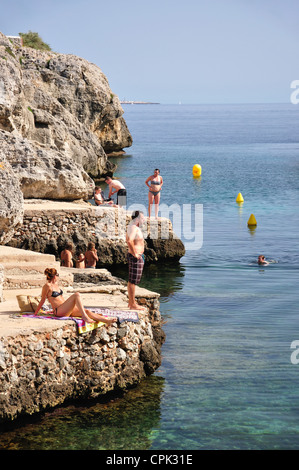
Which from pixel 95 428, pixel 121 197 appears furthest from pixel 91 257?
pixel 95 428

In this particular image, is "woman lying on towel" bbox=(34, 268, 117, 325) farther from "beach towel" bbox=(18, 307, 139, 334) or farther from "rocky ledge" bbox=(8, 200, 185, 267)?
"rocky ledge" bbox=(8, 200, 185, 267)

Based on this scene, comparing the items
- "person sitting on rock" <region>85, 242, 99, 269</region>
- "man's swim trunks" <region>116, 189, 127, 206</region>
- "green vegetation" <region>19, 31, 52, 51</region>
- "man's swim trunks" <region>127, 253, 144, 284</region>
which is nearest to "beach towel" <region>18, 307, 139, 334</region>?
"man's swim trunks" <region>127, 253, 144, 284</region>

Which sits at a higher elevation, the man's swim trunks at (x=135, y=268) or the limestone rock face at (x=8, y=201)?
the limestone rock face at (x=8, y=201)

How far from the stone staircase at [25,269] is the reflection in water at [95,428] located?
3615mm

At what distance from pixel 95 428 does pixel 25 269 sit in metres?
5.01

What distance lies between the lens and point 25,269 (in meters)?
15.9

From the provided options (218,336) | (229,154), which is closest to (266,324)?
(218,336)

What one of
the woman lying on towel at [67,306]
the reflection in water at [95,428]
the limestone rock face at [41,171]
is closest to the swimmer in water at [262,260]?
the limestone rock face at [41,171]

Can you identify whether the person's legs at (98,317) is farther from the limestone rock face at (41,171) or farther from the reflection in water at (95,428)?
the limestone rock face at (41,171)

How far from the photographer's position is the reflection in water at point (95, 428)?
37.0ft

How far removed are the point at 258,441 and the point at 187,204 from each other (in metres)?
27.7

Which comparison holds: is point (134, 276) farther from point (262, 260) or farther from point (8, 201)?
point (262, 260)

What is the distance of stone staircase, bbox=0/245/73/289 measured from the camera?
1534 centimetres

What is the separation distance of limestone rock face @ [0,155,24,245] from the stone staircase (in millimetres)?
922
